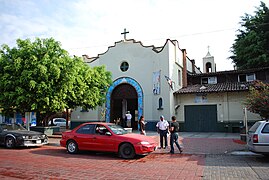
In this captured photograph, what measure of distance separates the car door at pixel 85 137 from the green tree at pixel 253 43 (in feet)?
72.4

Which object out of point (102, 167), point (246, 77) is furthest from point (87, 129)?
point (246, 77)

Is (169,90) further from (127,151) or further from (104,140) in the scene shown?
(127,151)

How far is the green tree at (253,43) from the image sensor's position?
26.7 meters

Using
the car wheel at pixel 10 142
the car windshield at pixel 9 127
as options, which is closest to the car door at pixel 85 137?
the car wheel at pixel 10 142

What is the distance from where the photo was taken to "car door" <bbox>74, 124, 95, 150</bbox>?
11.0 m

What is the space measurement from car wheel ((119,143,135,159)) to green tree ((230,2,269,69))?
21.7m

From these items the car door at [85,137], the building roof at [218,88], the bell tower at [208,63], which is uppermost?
the bell tower at [208,63]

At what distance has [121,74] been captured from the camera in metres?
25.0

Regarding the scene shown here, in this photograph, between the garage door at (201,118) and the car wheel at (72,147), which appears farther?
the garage door at (201,118)

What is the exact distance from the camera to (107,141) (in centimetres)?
1063

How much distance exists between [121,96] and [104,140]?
1467cm

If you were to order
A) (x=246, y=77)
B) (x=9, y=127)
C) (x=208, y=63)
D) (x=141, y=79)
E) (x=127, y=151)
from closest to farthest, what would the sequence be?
1. (x=127, y=151)
2. (x=9, y=127)
3. (x=141, y=79)
4. (x=246, y=77)
5. (x=208, y=63)

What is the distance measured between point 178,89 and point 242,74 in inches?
268

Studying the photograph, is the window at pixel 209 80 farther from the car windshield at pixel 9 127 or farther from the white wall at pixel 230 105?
the car windshield at pixel 9 127
